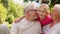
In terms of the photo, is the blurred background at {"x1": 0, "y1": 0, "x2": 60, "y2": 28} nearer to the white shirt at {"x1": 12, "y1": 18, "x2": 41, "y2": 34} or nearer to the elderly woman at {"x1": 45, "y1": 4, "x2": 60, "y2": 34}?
the white shirt at {"x1": 12, "y1": 18, "x2": 41, "y2": 34}

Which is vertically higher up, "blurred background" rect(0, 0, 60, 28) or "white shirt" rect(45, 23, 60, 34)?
"white shirt" rect(45, 23, 60, 34)

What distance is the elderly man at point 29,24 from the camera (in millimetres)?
2545

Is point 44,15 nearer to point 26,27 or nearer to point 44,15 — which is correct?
point 44,15

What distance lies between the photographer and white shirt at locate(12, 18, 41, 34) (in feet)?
8.43

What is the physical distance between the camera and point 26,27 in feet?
8.50

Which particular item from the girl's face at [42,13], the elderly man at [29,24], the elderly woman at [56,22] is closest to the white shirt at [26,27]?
the elderly man at [29,24]

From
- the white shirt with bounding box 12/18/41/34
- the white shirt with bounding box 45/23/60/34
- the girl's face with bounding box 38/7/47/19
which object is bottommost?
the white shirt with bounding box 12/18/41/34

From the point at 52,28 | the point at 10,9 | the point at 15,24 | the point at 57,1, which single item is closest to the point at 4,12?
the point at 10,9

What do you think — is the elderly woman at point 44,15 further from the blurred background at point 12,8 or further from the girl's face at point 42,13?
the blurred background at point 12,8

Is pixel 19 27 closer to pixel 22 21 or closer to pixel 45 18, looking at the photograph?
pixel 22 21

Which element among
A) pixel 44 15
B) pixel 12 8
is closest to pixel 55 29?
pixel 44 15

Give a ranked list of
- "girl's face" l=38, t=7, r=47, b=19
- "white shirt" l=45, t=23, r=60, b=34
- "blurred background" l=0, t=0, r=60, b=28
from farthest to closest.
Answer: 1. "blurred background" l=0, t=0, r=60, b=28
2. "girl's face" l=38, t=7, r=47, b=19
3. "white shirt" l=45, t=23, r=60, b=34

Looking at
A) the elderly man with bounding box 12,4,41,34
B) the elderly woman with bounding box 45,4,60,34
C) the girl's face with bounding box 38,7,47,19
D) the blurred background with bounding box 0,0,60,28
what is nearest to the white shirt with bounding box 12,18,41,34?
the elderly man with bounding box 12,4,41,34

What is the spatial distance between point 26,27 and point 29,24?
5cm
